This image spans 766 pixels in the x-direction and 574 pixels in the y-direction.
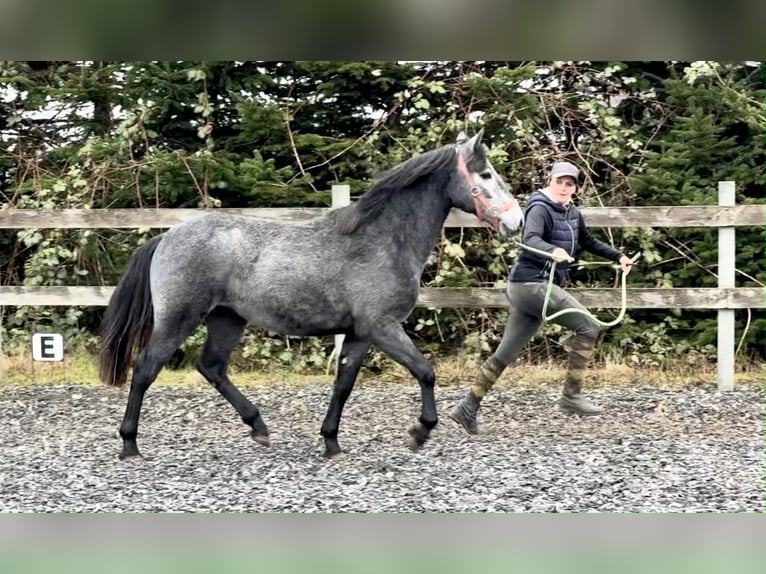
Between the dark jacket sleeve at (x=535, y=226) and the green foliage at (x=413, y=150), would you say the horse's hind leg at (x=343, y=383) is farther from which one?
the green foliage at (x=413, y=150)

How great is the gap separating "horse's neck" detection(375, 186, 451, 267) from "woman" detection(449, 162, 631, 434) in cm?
53

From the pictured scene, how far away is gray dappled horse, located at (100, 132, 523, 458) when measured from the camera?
16.5 feet

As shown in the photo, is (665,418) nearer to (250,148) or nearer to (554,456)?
(554,456)

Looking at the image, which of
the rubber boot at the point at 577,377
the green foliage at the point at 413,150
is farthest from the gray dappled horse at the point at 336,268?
the green foliage at the point at 413,150

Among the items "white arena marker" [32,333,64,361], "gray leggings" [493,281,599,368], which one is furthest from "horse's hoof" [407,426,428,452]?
"white arena marker" [32,333,64,361]

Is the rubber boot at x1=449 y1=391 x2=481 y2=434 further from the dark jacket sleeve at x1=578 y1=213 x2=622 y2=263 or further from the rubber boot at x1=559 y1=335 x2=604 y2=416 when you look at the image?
the dark jacket sleeve at x1=578 y1=213 x2=622 y2=263

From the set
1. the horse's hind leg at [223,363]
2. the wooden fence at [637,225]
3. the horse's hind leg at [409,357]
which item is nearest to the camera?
the horse's hind leg at [409,357]

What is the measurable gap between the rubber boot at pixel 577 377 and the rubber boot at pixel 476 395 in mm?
441

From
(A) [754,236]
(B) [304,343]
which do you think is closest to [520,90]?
(A) [754,236]

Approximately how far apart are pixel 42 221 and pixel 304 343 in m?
2.34

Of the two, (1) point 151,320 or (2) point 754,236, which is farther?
(2) point 754,236

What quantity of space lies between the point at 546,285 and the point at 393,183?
1116mm

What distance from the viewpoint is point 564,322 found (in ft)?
18.3

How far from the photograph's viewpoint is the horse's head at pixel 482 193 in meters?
5.01
